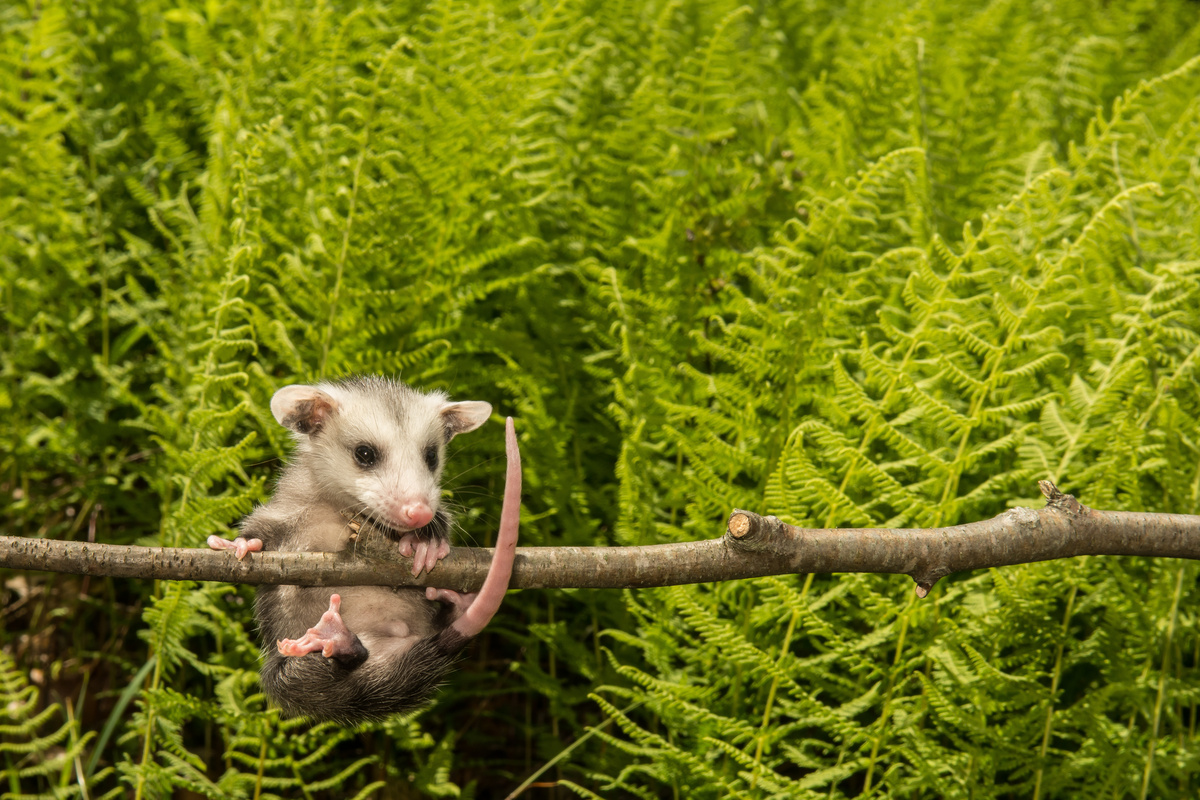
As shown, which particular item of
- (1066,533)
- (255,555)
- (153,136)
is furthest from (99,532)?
(1066,533)

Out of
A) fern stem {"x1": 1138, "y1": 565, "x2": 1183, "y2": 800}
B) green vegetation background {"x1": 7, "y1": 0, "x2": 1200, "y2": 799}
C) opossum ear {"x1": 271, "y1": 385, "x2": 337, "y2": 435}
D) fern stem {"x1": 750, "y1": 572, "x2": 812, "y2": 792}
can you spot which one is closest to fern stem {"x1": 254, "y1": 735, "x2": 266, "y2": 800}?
green vegetation background {"x1": 7, "y1": 0, "x2": 1200, "y2": 799}

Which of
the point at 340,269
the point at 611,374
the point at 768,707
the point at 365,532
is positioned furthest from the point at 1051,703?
the point at 340,269

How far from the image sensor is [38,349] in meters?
3.62

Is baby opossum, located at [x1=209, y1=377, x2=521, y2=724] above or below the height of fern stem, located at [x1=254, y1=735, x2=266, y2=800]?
above

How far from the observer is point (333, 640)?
215 cm

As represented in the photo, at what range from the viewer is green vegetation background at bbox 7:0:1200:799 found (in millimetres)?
2873

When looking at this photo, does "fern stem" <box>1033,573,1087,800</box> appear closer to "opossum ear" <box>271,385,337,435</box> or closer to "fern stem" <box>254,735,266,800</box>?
"opossum ear" <box>271,385,337,435</box>

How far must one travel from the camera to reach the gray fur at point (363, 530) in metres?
2.22

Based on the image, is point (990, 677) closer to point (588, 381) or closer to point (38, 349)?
point (588, 381)

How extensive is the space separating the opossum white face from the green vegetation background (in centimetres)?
27

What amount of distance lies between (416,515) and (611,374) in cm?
142

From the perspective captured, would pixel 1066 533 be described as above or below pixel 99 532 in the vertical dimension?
above

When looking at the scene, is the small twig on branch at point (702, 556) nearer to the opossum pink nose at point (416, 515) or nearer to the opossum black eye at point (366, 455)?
the opossum pink nose at point (416, 515)

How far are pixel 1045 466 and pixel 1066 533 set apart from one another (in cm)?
89
